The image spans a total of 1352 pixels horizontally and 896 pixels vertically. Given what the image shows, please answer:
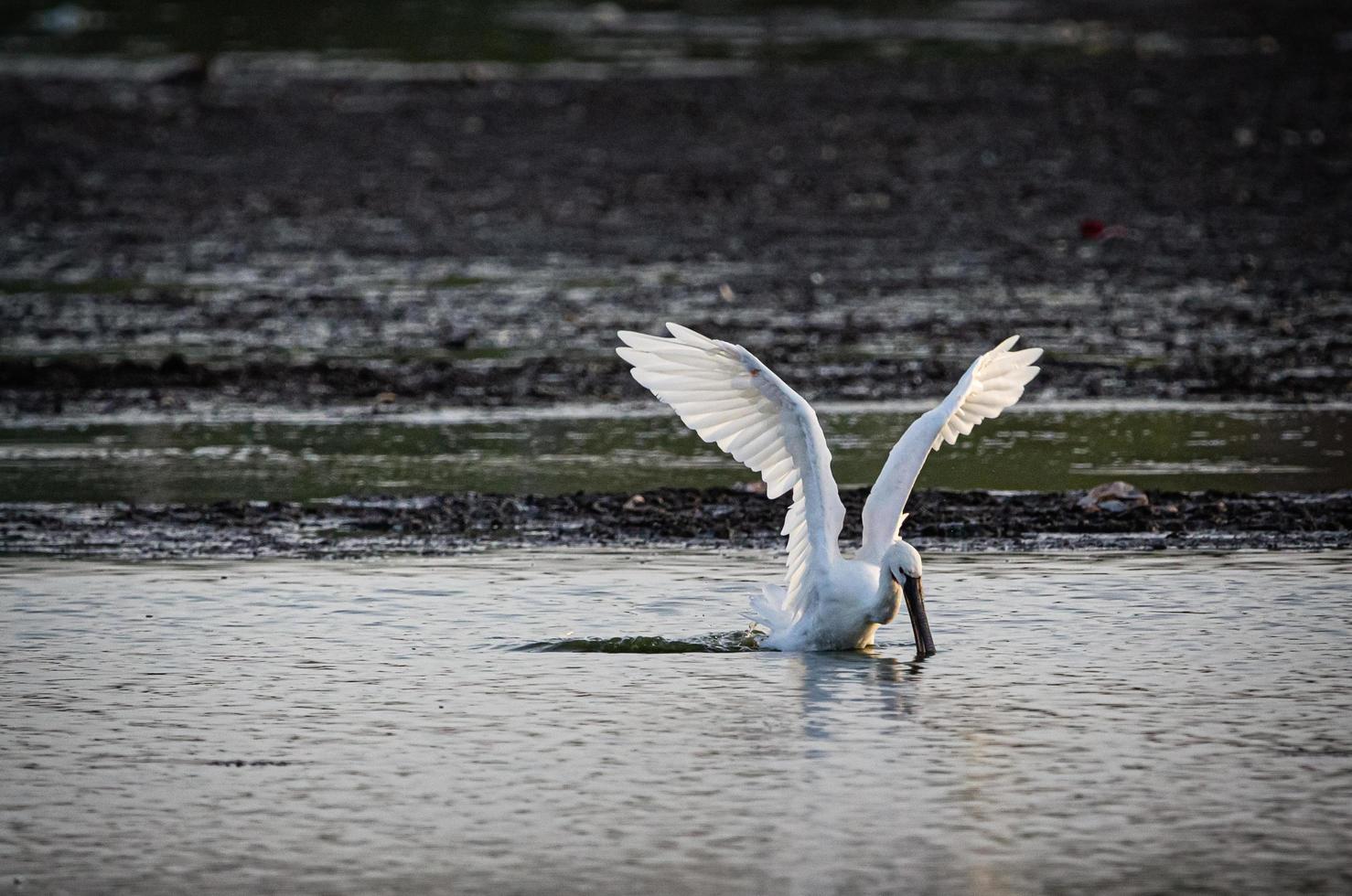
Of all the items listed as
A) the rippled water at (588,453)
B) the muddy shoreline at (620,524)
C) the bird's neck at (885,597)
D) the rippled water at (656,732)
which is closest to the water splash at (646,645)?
the rippled water at (656,732)

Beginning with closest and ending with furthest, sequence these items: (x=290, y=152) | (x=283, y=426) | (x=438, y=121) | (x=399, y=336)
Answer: (x=283, y=426) < (x=399, y=336) < (x=290, y=152) < (x=438, y=121)

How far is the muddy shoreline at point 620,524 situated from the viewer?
35.6 feet

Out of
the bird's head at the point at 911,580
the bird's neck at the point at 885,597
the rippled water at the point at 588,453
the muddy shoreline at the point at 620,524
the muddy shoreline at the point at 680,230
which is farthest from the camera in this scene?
the muddy shoreline at the point at 680,230

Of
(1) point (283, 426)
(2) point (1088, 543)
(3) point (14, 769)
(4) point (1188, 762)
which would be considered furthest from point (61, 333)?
(4) point (1188, 762)

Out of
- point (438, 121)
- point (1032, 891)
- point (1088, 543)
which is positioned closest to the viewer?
point (1032, 891)

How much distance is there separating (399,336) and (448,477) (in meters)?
4.66

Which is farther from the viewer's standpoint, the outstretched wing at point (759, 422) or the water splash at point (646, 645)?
the water splash at point (646, 645)

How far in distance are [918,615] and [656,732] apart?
1300mm

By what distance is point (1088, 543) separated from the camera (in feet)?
35.3

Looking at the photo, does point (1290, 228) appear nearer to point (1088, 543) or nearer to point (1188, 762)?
point (1088, 543)

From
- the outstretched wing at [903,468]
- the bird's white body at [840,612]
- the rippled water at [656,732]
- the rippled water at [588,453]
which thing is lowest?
the rippled water at [656,732]

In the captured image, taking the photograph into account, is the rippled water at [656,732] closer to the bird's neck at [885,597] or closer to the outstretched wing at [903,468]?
the bird's neck at [885,597]

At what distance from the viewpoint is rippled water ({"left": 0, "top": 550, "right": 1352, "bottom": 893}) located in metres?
6.45

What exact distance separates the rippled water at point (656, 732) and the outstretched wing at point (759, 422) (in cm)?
47
